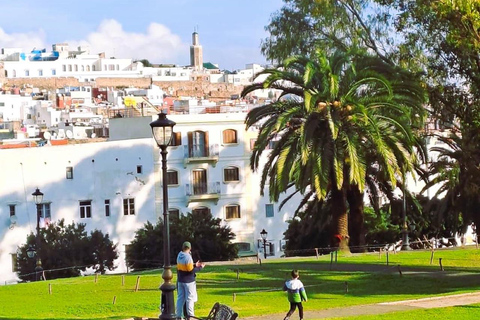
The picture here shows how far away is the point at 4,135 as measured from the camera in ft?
262

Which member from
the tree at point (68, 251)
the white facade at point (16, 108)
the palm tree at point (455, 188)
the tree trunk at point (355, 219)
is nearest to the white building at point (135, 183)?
the tree at point (68, 251)

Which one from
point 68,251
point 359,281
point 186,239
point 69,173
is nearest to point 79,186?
point 69,173

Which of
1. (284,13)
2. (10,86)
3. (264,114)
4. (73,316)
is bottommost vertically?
(73,316)

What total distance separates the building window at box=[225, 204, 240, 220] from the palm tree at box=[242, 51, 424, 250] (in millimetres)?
23869

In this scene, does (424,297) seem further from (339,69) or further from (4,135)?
(4,135)

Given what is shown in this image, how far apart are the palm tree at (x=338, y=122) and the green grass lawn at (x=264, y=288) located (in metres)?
2.78

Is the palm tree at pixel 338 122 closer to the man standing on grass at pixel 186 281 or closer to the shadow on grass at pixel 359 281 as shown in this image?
the shadow on grass at pixel 359 281

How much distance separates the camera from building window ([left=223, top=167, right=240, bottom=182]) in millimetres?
57469

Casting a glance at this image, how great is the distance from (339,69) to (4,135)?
51.5m

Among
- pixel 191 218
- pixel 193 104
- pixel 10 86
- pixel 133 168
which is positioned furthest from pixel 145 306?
pixel 10 86

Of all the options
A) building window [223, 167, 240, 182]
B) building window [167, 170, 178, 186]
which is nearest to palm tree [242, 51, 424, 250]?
building window [167, 170, 178, 186]

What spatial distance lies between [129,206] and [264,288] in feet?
97.3

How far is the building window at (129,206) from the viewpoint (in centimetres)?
5400

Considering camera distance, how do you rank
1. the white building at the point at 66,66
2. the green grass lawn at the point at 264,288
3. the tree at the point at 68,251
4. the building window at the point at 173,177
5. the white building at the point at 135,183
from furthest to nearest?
the white building at the point at 66,66, the building window at the point at 173,177, the white building at the point at 135,183, the tree at the point at 68,251, the green grass lawn at the point at 264,288
